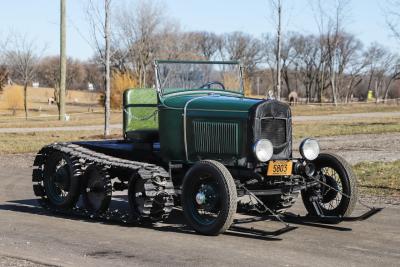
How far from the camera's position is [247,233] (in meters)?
7.87

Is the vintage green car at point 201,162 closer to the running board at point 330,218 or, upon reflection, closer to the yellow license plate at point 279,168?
the yellow license plate at point 279,168

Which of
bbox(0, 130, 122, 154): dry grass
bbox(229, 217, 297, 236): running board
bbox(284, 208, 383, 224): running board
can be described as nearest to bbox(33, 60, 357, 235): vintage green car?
bbox(284, 208, 383, 224): running board

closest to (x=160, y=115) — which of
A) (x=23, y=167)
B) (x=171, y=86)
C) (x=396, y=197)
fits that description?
(x=171, y=86)

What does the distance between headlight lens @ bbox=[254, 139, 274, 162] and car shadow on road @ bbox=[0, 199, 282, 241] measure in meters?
0.93

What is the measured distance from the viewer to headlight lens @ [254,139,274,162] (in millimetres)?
7883

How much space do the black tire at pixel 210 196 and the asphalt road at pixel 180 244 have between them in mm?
160

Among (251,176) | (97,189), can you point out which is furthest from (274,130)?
(97,189)

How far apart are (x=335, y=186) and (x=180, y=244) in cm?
265

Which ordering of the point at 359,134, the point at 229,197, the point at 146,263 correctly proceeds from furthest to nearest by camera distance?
the point at 359,134
the point at 229,197
the point at 146,263

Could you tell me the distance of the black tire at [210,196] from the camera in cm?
752

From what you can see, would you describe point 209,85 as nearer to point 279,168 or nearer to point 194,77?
point 194,77

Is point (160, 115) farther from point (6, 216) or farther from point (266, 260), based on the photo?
point (266, 260)

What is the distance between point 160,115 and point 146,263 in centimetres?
327

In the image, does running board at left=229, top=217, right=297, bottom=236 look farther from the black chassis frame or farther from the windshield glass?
the windshield glass
